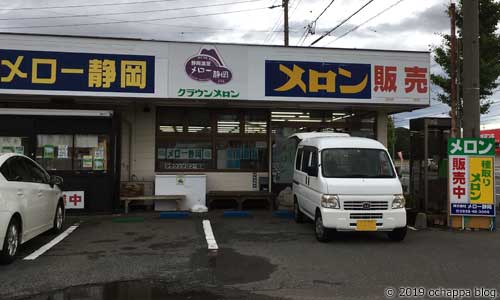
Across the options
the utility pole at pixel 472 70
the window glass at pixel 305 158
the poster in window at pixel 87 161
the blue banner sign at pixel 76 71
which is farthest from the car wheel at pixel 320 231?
the poster in window at pixel 87 161

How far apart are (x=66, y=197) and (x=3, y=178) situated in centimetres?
495

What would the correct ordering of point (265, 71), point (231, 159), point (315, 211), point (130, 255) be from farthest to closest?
point (231, 159)
point (265, 71)
point (315, 211)
point (130, 255)

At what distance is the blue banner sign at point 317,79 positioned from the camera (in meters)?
11.6

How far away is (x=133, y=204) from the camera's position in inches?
483

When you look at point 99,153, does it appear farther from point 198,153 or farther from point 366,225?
point 366,225

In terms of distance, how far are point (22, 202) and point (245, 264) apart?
3646mm

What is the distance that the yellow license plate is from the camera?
303 inches

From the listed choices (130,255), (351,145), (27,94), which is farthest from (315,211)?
(27,94)

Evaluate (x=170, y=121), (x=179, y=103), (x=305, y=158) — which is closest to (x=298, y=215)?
(x=305, y=158)

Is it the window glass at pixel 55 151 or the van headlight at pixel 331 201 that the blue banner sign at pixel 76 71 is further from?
the van headlight at pixel 331 201

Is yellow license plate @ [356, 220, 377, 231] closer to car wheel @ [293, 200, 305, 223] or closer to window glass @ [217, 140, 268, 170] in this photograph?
car wheel @ [293, 200, 305, 223]

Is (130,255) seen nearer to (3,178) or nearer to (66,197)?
(3,178)

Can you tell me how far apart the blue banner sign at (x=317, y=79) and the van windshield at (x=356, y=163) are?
3.47 meters

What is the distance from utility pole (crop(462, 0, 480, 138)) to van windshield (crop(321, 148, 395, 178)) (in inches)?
115
